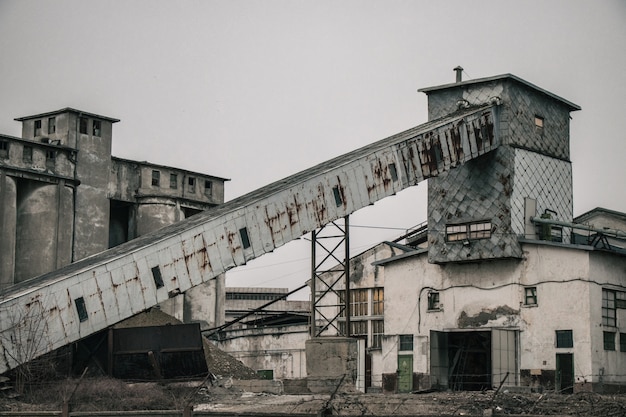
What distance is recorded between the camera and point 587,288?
30.7 m

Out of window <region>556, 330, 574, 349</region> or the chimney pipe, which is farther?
the chimney pipe

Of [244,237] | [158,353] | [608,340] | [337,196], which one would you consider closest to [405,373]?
[608,340]

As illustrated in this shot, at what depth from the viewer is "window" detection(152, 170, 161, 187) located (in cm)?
5259

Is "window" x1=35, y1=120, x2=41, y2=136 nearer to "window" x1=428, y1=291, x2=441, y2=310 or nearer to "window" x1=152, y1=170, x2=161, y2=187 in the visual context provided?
"window" x1=152, y1=170, x2=161, y2=187

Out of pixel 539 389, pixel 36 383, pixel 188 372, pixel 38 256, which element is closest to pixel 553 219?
pixel 539 389

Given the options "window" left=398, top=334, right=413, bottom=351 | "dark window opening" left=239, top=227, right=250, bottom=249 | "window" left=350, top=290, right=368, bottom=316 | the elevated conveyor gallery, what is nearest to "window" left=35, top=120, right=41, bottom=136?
"window" left=350, top=290, right=368, bottom=316

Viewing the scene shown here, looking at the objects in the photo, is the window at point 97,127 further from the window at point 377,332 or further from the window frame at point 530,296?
the window frame at point 530,296

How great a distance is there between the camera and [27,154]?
4444cm

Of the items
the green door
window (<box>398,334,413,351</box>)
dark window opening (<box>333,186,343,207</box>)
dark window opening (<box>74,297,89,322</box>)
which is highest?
dark window opening (<box>333,186,343,207</box>)

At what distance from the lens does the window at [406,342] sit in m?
34.7

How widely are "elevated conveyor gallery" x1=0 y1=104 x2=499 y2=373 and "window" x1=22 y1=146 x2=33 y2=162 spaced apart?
53.6 ft

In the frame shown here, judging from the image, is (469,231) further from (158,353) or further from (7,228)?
(7,228)

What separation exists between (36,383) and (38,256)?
63.2 feet

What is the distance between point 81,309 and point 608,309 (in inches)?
687
